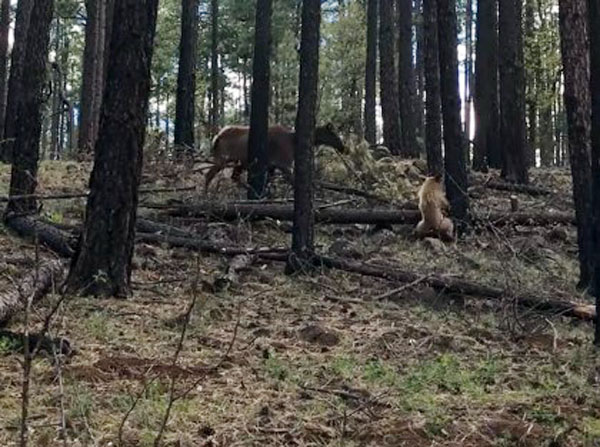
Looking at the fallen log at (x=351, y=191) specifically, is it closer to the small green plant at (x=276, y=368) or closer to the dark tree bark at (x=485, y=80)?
the dark tree bark at (x=485, y=80)

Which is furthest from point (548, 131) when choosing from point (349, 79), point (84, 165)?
point (84, 165)

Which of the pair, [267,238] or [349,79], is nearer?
[267,238]

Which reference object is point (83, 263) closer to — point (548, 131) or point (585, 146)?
point (585, 146)

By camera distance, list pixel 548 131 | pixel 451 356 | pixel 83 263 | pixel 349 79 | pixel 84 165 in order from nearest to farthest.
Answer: pixel 451 356
pixel 83 263
pixel 84 165
pixel 349 79
pixel 548 131

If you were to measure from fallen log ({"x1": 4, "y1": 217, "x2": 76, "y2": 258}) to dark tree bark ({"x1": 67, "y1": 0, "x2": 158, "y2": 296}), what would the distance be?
3.71ft

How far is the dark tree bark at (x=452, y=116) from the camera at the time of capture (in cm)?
1302

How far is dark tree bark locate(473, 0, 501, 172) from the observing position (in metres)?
21.6

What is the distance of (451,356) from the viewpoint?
260 inches

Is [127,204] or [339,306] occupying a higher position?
[127,204]

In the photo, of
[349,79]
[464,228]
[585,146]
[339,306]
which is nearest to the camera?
[339,306]

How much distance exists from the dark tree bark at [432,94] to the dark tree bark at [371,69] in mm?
10346

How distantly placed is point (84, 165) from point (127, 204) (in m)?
10.9

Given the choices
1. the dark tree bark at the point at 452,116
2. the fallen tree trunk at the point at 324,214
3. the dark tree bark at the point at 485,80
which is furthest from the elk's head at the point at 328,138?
the dark tree bark at the point at 485,80

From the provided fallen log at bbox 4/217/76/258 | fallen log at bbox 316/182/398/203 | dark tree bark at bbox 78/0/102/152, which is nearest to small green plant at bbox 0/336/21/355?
fallen log at bbox 4/217/76/258
